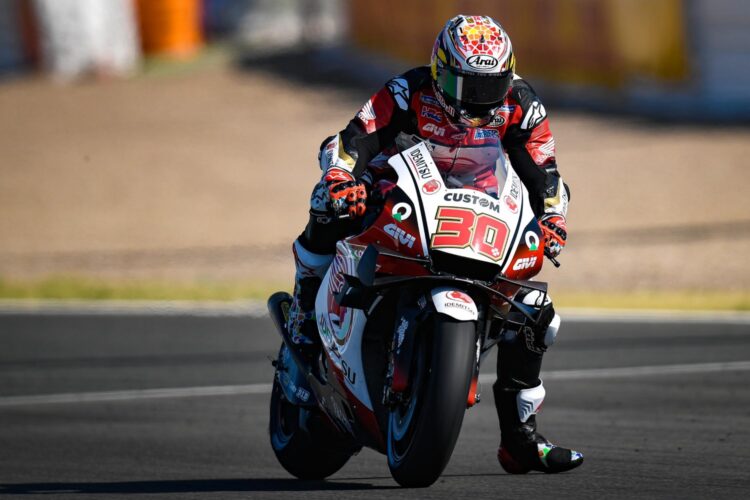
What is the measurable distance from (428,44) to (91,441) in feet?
55.2

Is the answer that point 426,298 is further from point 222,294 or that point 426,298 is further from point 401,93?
point 222,294

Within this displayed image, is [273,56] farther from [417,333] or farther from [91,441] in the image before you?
[417,333]

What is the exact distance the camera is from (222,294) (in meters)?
14.1

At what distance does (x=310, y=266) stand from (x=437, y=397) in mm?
1390

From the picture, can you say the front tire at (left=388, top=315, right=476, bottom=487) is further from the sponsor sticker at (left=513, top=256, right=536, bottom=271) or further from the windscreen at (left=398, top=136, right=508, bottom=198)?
the windscreen at (left=398, top=136, right=508, bottom=198)

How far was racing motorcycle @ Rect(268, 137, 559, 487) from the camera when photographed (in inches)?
198

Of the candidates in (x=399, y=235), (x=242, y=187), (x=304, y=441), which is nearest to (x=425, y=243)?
(x=399, y=235)

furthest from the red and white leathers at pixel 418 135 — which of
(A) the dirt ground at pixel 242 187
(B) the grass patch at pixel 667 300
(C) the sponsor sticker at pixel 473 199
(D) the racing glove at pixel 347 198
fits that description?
(A) the dirt ground at pixel 242 187

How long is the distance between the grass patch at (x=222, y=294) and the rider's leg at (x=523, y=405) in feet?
21.3

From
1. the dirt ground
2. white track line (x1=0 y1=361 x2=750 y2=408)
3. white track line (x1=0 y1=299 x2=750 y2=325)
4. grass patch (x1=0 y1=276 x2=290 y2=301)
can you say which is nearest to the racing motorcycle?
white track line (x1=0 y1=361 x2=750 y2=408)

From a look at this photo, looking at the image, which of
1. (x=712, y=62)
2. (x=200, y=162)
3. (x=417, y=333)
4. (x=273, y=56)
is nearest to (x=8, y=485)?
(x=417, y=333)

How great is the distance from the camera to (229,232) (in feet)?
60.8

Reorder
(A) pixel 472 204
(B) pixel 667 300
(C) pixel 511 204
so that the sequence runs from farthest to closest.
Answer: (B) pixel 667 300 < (C) pixel 511 204 < (A) pixel 472 204

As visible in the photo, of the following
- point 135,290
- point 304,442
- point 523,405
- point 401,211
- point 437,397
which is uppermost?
point 401,211
